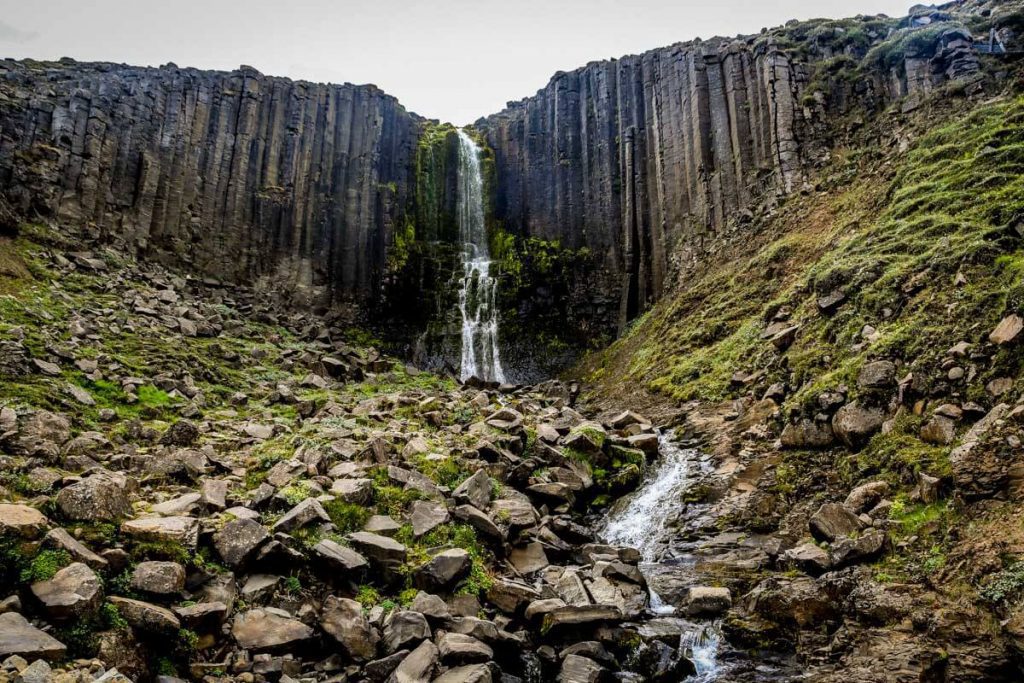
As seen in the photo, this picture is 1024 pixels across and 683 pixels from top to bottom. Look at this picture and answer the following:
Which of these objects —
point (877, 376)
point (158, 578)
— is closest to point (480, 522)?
point (158, 578)

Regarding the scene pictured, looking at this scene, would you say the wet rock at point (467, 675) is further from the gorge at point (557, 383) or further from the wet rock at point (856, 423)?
the wet rock at point (856, 423)

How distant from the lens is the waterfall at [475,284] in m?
26.3

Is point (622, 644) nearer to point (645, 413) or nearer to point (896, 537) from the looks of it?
point (896, 537)

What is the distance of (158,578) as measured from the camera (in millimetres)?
4945

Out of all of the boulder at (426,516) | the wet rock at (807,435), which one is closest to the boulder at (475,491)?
the boulder at (426,516)

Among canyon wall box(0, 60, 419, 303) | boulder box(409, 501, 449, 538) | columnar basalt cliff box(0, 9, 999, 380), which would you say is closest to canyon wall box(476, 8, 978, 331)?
columnar basalt cliff box(0, 9, 999, 380)

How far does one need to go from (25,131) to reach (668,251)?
2419 cm

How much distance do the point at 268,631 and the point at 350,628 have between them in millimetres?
702

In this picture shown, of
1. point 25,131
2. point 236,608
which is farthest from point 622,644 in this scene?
point 25,131

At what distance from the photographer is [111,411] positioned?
9.73 meters

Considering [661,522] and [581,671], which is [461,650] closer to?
[581,671]

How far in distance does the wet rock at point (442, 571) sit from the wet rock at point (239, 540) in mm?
1638

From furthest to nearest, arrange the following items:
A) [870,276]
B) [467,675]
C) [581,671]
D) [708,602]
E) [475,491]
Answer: [870,276] < [475,491] < [708,602] < [581,671] < [467,675]

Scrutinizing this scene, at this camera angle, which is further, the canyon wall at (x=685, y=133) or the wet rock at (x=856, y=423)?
the canyon wall at (x=685, y=133)
